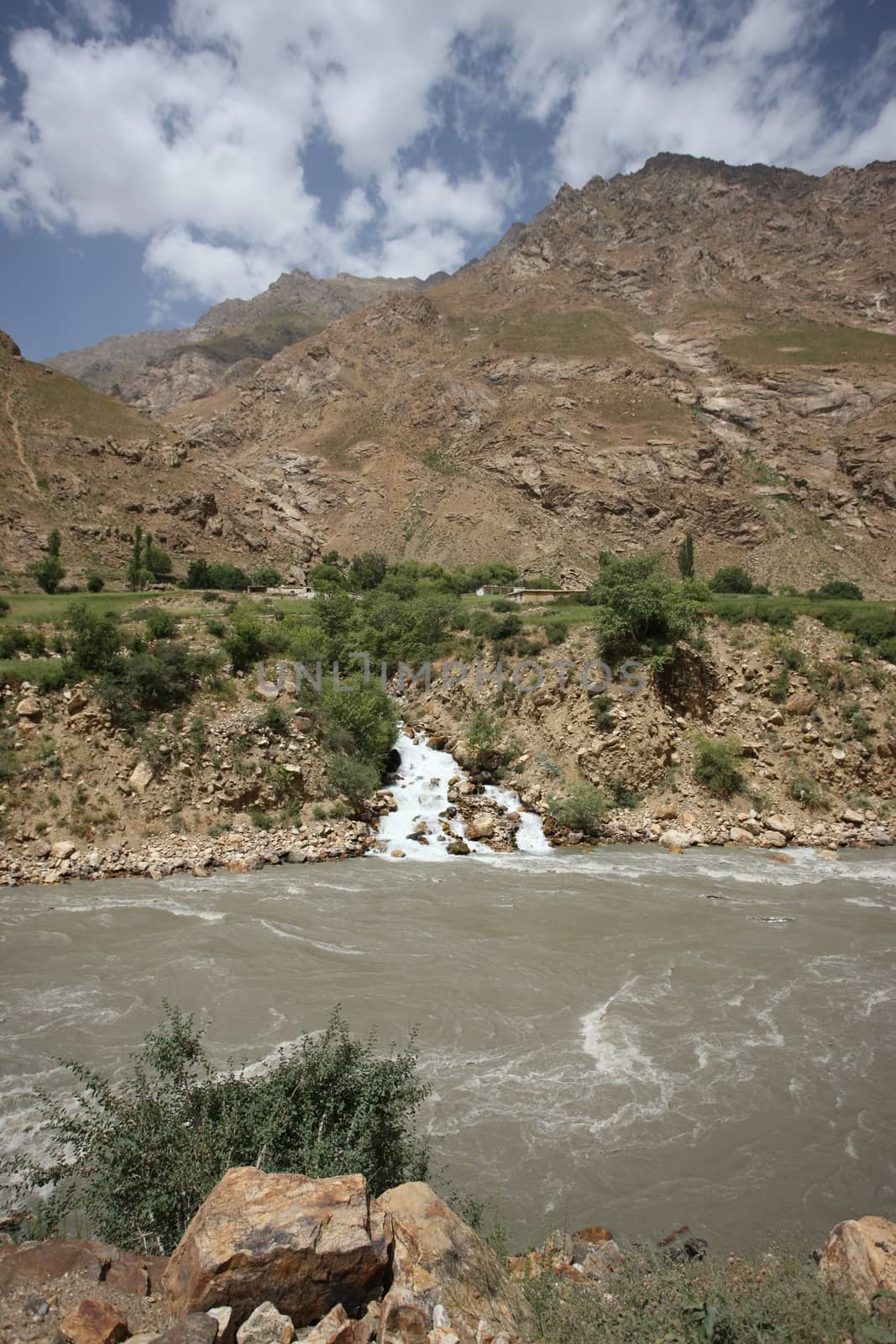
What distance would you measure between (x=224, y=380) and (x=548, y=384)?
76.8 meters

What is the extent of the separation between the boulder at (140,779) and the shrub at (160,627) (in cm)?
592

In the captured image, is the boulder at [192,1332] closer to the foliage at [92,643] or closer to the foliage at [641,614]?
the foliage at [92,643]

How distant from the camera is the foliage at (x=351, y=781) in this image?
2019cm

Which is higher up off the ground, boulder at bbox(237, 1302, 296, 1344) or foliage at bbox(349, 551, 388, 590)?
foliage at bbox(349, 551, 388, 590)

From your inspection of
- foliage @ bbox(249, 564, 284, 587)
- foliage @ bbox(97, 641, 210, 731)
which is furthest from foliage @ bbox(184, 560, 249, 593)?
foliage @ bbox(97, 641, 210, 731)

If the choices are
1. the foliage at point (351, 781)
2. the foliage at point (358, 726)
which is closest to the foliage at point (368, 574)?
the foliage at point (358, 726)

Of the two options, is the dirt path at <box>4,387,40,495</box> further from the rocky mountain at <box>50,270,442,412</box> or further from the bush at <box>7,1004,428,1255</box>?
the rocky mountain at <box>50,270,442,412</box>

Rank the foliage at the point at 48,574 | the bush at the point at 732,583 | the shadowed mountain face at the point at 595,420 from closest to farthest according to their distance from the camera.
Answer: the foliage at the point at 48,574 → the bush at the point at 732,583 → the shadowed mountain face at the point at 595,420

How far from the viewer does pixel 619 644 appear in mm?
24328

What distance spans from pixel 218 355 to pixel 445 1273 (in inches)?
6153

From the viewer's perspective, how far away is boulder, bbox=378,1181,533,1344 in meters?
3.68

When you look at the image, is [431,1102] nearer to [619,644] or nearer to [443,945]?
[443,945]

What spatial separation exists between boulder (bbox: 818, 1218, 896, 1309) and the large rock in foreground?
3090 millimetres

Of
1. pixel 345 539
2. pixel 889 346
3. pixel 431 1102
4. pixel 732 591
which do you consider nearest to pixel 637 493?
pixel 732 591
